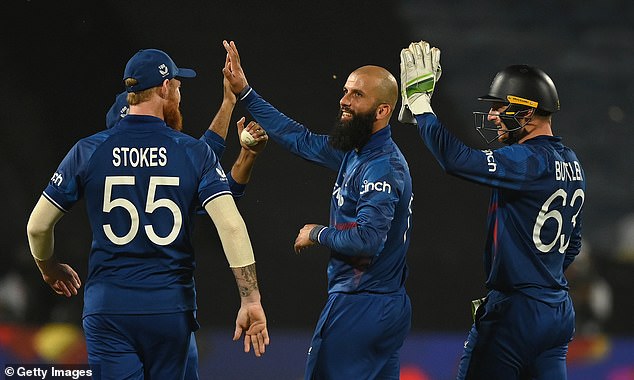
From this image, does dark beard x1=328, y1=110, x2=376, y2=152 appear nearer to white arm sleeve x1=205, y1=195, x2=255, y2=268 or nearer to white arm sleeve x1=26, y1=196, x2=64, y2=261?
white arm sleeve x1=205, y1=195, x2=255, y2=268

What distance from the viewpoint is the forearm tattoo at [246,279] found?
3.16m

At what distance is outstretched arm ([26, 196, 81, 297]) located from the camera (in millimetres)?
3225

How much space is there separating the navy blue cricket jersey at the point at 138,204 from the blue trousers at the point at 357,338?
512 millimetres

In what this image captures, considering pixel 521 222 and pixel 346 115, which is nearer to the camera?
pixel 521 222

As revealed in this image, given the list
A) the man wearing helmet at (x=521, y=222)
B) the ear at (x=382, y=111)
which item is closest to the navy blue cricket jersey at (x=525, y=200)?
the man wearing helmet at (x=521, y=222)

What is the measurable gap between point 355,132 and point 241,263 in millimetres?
678

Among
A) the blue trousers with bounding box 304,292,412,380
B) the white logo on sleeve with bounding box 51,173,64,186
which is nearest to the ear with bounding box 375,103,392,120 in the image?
the blue trousers with bounding box 304,292,412,380

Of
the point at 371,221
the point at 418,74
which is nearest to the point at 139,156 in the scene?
the point at 371,221

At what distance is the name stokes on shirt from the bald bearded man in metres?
0.59

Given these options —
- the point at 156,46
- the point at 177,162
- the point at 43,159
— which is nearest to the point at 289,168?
the point at 156,46

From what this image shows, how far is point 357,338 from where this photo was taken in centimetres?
332

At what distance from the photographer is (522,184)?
3.34m

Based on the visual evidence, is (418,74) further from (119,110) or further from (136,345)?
(136,345)

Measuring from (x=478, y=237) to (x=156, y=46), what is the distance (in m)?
2.02
